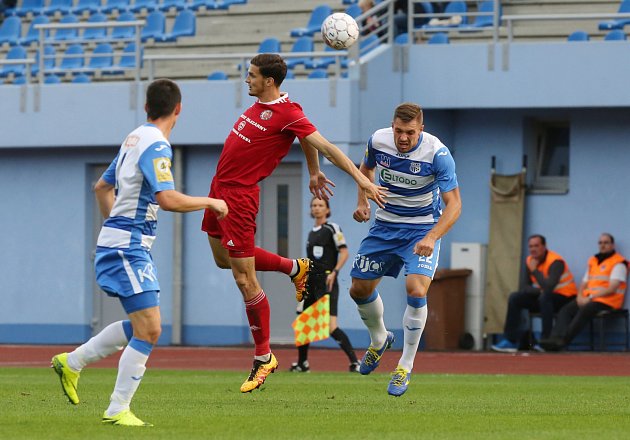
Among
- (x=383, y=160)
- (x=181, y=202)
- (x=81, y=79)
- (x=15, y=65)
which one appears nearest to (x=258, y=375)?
(x=383, y=160)

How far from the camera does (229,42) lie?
83.6 ft

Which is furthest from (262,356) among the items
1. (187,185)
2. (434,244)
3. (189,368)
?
(187,185)

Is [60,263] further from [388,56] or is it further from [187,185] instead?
[388,56]

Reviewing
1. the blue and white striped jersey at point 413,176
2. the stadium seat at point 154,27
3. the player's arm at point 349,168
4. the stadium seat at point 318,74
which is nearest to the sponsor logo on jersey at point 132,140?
the player's arm at point 349,168

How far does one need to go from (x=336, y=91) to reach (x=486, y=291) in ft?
13.5

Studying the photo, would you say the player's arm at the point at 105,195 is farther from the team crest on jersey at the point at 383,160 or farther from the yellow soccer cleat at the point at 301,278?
the team crest on jersey at the point at 383,160

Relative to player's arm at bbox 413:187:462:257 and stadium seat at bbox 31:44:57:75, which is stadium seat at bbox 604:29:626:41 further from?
player's arm at bbox 413:187:462:257

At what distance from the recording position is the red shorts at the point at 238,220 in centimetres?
1159

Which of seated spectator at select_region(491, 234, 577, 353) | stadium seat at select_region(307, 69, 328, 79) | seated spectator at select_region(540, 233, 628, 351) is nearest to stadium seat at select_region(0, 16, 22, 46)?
stadium seat at select_region(307, 69, 328, 79)

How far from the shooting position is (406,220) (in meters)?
11.9

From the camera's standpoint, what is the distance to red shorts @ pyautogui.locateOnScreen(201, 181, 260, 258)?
11.6 meters

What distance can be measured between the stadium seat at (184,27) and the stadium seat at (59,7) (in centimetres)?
307

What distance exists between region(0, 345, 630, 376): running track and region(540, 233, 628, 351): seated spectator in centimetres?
34

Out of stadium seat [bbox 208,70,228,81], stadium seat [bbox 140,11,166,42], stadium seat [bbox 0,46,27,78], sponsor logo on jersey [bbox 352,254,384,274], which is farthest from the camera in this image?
stadium seat [bbox 0,46,27,78]
